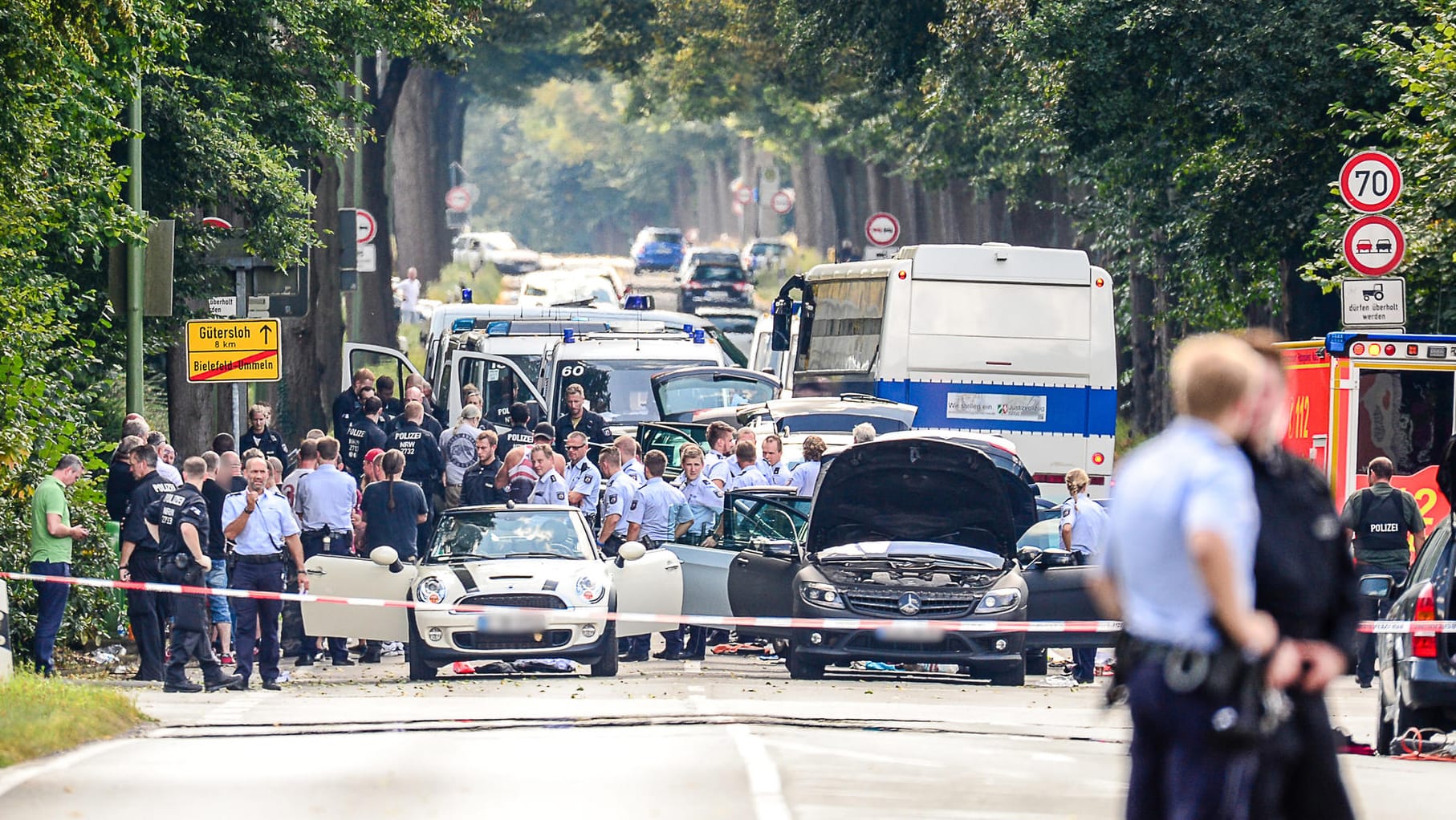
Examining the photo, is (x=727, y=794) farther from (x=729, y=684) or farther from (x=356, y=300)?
(x=356, y=300)

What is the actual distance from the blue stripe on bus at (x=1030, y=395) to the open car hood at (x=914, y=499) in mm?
8135

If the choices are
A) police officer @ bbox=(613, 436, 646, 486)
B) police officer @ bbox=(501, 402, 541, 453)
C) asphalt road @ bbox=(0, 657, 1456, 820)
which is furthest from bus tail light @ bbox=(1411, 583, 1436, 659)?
police officer @ bbox=(501, 402, 541, 453)

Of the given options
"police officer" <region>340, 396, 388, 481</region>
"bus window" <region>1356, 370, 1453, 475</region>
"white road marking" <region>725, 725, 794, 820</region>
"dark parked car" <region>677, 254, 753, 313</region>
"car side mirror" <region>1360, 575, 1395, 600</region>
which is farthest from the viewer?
"dark parked car" <region>677, 254, 753, 313</region>

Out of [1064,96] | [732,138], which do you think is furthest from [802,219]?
[1064,96]

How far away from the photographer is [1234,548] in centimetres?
570

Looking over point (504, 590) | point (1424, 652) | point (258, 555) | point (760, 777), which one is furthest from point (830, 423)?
point (760, 777)

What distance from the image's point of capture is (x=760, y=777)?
1037 centimetres

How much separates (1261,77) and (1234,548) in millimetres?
19464

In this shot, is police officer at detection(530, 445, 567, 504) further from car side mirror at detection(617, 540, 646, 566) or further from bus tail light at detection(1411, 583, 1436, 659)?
bus tail light at detection(1411, 583, 1436, 659)

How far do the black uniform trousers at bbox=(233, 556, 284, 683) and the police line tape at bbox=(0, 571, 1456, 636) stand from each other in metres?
0.07

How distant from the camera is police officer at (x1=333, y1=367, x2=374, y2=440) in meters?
23.1

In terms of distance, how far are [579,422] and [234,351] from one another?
12.9 feet

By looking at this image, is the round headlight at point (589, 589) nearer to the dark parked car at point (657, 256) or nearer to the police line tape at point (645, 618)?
the police line tape at point (645, 618)

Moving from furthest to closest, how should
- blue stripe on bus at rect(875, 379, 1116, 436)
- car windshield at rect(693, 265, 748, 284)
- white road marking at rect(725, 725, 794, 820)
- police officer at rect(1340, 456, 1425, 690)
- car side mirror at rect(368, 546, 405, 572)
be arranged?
car windshield at rect(693, 265, 748, 284), blue stripe on bus at rect(875, 379, 1116, 436), police officer at rect(1340, 456, 1425, 690), car side mirror at rect(368, 546, 405, 572), white road marking at rect(725, 725, 794, 820)
